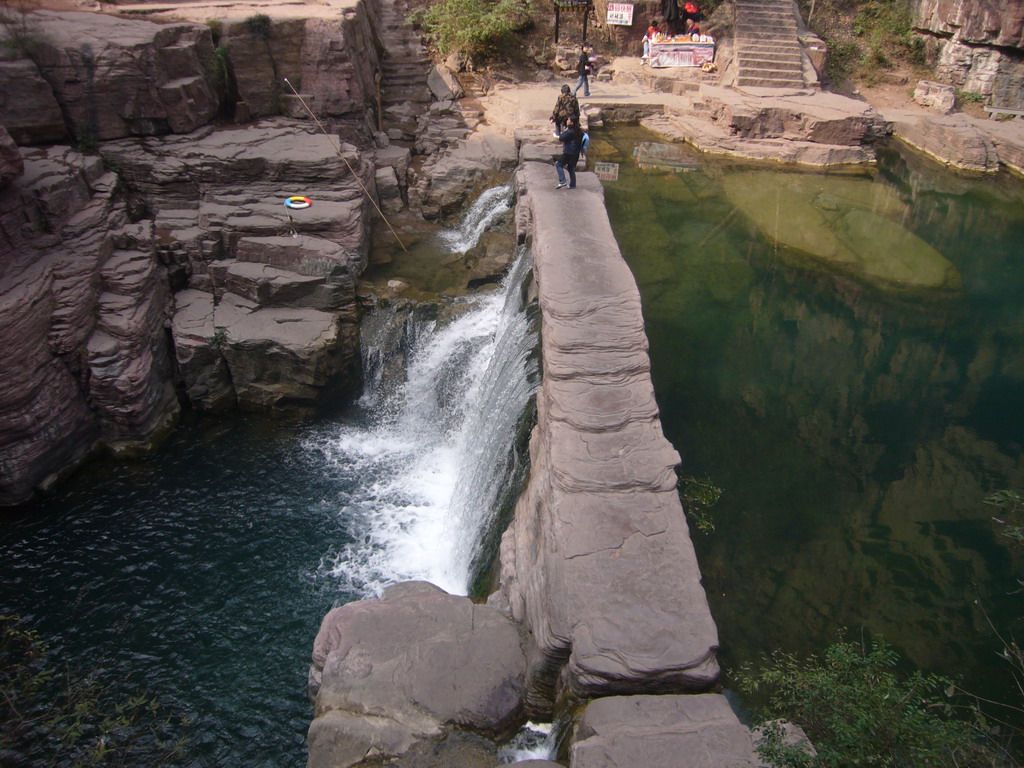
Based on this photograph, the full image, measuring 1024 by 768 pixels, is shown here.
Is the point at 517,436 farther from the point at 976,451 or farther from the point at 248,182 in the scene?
the point at 248,182

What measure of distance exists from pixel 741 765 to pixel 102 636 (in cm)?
617

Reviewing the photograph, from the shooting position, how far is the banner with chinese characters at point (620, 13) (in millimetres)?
17422

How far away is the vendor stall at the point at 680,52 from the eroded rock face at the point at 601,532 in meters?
11.3

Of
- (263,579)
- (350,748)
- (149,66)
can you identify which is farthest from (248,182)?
(350,748)

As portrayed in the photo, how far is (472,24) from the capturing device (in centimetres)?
1611

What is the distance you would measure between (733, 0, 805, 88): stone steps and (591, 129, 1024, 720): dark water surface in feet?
9.86

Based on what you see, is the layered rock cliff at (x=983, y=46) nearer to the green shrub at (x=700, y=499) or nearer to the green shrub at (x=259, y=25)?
the green shrub at (x=700, y=499)

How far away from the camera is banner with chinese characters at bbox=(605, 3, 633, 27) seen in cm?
1742

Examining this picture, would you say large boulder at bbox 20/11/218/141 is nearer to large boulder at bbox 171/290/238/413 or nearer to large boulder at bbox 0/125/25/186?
large boulder at bbox 0/125/25/186

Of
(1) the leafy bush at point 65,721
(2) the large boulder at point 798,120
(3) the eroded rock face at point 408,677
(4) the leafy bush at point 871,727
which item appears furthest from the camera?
(2) the large boulder at point 798,120

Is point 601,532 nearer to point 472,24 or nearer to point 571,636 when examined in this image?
point 571,636

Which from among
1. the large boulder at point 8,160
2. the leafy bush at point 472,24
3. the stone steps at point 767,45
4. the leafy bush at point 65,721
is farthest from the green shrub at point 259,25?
the stone steps at point 767,45

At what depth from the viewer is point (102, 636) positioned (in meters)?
7.18

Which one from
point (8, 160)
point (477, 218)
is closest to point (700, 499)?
point (477, 218)
